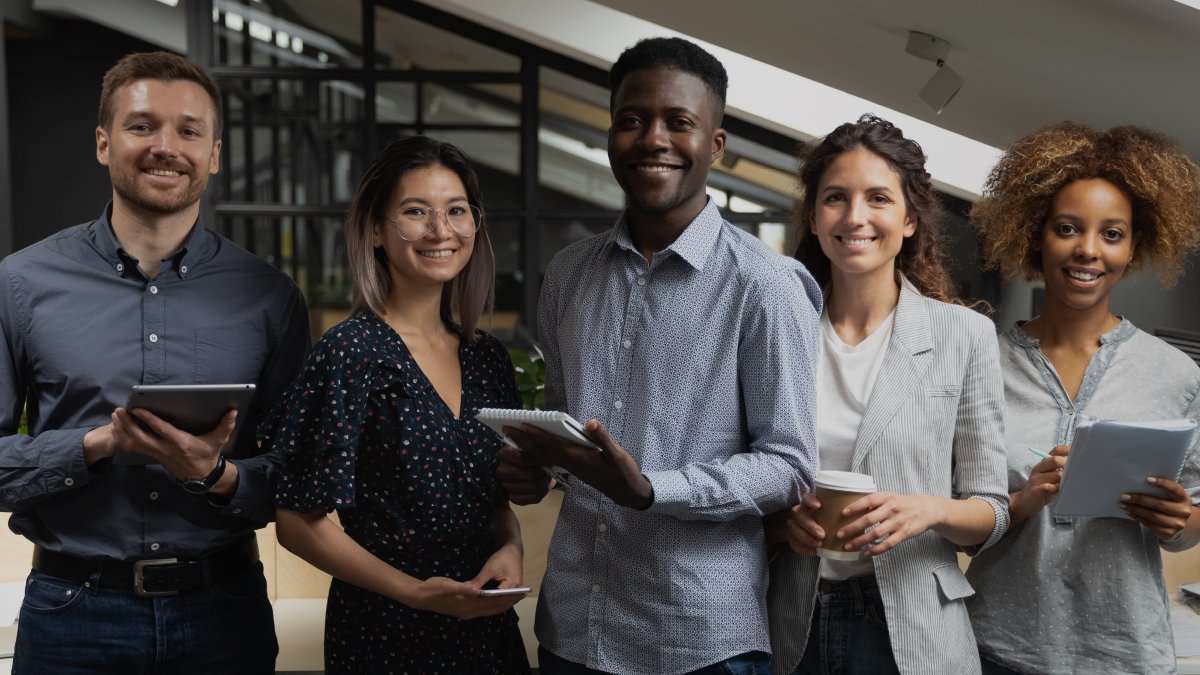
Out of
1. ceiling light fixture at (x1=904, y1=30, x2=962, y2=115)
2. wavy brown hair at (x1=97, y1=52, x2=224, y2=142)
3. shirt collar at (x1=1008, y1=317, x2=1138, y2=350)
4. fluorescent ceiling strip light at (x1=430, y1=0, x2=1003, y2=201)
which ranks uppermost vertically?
fluorescent ceiling strip light at (x1=430, y1=0, x2=1003, y2=201)

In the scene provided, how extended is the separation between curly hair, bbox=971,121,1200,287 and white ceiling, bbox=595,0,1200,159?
83 cm

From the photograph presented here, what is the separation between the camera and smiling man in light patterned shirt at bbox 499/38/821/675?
179cm

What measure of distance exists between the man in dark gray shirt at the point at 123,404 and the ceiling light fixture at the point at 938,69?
263 cm

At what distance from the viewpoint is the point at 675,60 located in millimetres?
1823

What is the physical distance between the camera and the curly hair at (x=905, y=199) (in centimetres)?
206

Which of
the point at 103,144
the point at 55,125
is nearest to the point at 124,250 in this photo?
the point at 103,144

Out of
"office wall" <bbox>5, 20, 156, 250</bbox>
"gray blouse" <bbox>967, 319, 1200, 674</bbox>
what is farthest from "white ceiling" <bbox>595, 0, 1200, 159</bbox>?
"office wall" <bbox>5, 20, 156, 250</bbox>

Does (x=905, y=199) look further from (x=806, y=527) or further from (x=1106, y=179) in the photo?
(x=806, y=527)

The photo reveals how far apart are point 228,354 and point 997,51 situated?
2.93 meters

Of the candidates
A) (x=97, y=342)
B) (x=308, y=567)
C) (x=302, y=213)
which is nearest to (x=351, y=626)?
(x=97, y=342)

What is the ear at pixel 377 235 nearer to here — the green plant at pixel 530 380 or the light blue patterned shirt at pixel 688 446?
the light blue patterned shirt at pixel 688 446

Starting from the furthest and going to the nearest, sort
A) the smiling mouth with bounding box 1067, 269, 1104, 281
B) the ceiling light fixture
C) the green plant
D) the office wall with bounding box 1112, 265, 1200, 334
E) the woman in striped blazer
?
the office wall with bounding box 1112, 265, 1200, 334 < the ceiling light fixture < the green plant < the smiling mouth with bounding box 1067, 269, 1104, 281 < the woman in striped blazer

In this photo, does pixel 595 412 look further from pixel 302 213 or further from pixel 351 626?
pixel 302 213

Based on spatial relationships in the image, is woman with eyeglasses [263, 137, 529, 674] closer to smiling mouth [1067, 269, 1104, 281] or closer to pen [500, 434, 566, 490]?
pen [500, 434, 566, 490]
